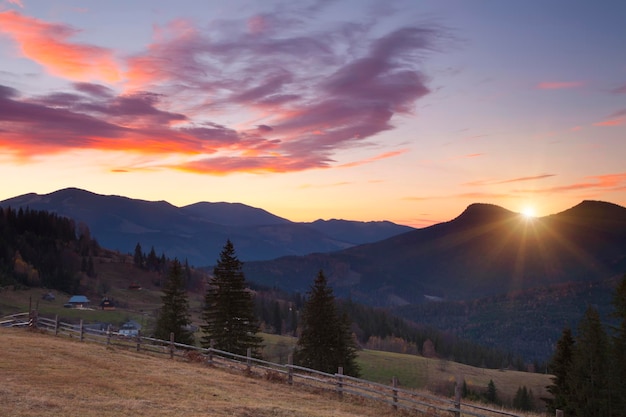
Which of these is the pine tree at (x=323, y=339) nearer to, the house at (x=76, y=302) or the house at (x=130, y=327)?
the house at (x=130, y=327)

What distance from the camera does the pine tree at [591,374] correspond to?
54.6 metres

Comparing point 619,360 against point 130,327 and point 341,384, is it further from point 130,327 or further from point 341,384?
point 130,327

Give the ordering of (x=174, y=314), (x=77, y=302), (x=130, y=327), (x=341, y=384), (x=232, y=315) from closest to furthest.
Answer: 1. (x=341, y=384)
2. (x=232, y=315)
3. (x=174, y=314)
4. (x=130, y=327)
5. (x=77, y=302)

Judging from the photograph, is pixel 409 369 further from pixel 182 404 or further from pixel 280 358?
pixel 182 404

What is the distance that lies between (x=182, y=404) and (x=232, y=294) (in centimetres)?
4032

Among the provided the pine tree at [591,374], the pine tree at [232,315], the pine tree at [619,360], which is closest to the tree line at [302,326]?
the pine tree at [232,315]

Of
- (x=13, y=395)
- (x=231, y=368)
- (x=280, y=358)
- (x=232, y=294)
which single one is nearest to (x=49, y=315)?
(x=280, y=358)

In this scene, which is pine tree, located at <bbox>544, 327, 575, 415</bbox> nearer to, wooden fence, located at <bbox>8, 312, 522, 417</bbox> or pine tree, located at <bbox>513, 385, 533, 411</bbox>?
wooden fence, located at <bbox>8, 312, 522, 417</bbox>

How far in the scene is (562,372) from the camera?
60719mm

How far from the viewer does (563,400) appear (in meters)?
57.3

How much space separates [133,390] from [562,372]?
1938 inches

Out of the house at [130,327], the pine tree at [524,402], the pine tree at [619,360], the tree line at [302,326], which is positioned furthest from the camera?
the house at [130,327]

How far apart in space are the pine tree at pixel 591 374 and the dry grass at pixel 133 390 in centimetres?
3214

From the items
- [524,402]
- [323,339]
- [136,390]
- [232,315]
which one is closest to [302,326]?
[323,339]
